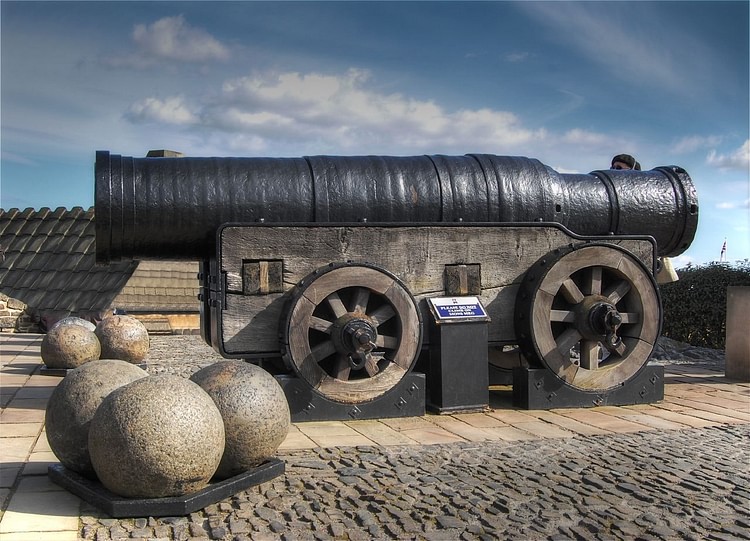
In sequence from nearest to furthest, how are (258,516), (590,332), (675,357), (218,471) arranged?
(258,516) → (218,471) → (590,332) → (675,357)

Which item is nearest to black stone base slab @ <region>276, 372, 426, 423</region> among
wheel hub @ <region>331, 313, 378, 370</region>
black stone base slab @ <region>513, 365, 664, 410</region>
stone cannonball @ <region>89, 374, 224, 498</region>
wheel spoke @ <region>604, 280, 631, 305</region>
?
wheel hub @ <region>331, 313, 378, 370</region>

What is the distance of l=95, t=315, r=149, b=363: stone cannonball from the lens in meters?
9.63

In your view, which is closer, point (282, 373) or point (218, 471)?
point (218, 471)

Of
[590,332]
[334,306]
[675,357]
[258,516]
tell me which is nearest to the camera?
[258,516]

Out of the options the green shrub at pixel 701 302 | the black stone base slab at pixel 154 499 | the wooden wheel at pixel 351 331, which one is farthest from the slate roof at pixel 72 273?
the black stone base slab at pixel 154 499

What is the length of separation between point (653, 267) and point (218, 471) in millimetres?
4263

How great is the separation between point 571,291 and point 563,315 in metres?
0.20

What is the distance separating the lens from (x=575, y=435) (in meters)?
5.74

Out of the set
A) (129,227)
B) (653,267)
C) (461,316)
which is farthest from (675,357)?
(129,227)

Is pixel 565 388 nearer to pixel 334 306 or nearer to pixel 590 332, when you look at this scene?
pixel 590 332

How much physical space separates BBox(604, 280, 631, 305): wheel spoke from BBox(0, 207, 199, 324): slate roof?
37.1ft

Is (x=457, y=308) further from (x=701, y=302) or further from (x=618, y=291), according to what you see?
(x=701, y=302)

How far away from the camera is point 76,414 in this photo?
4.30m

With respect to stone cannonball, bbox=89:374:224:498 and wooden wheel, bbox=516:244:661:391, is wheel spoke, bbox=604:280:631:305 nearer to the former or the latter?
wooden wheel, bbox=516:244:661:391
